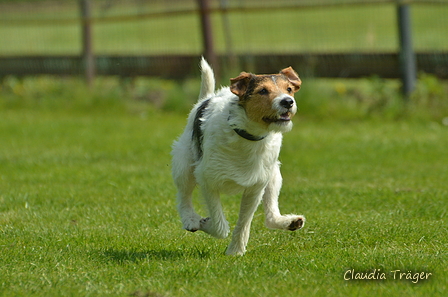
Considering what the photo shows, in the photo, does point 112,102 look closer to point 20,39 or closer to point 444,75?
point 20,39

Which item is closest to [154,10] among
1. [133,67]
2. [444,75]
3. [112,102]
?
[133,67]

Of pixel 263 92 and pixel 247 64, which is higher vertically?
pixel 263 92

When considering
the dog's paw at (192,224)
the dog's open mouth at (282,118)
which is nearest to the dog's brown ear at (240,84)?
the dog's open mouth at (282,118)

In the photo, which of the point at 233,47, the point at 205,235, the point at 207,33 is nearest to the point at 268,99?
the point at 205,235

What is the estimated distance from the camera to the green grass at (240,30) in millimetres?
14500

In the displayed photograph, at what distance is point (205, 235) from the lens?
660cm

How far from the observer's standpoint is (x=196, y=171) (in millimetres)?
5836

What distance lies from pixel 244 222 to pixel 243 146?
625 mm

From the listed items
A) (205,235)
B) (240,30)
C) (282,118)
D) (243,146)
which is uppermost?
(282,118)

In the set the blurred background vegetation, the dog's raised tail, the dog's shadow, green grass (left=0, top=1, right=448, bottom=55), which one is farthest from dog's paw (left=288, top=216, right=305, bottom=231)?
green grass (left=0, top=1, right=448, bottom=55)

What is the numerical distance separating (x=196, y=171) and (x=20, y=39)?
14.4 metres

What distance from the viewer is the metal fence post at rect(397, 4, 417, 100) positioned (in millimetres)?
13422

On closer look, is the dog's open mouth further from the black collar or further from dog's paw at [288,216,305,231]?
dog's paw at [288,216,305,231]

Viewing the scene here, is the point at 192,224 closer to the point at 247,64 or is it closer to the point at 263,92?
the point at 263,92
